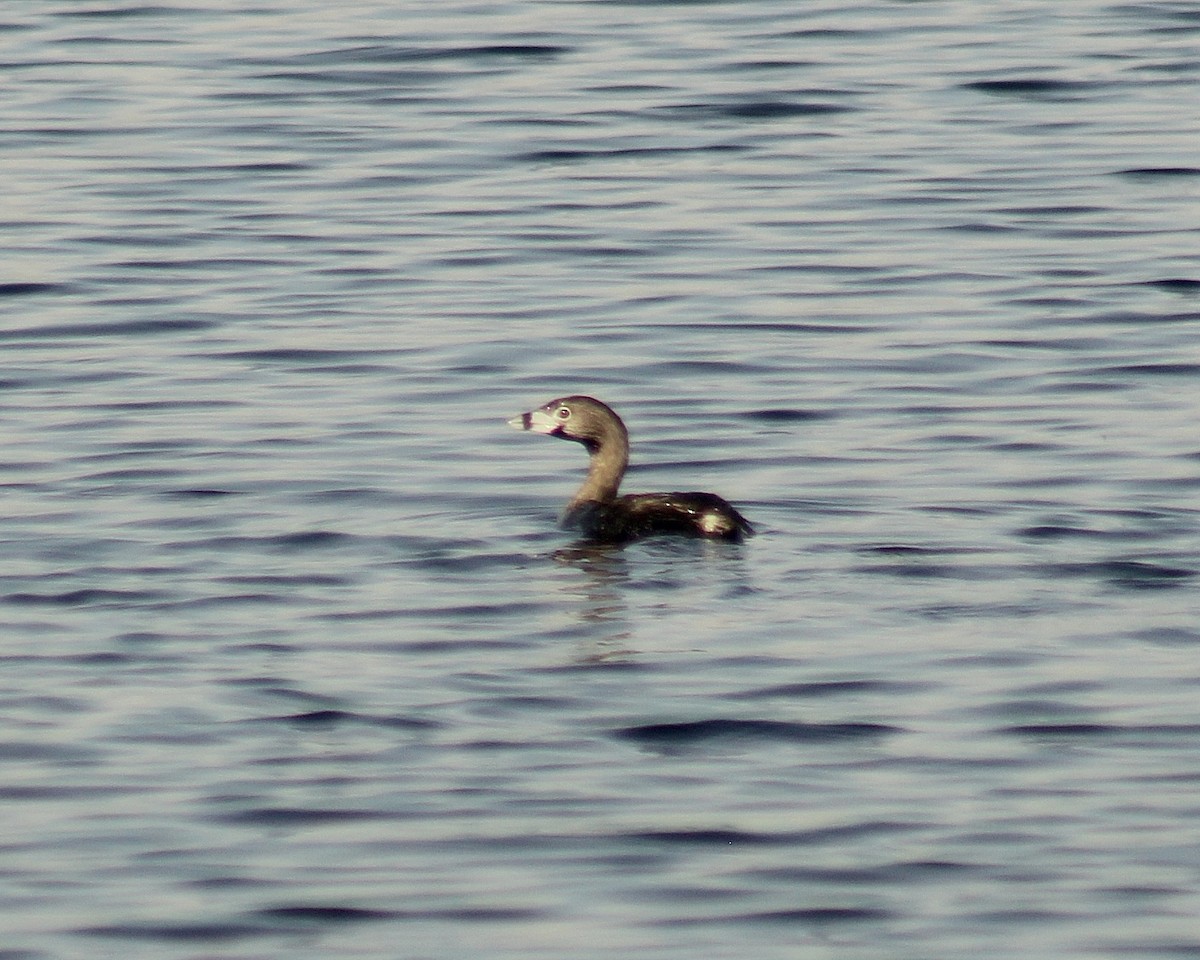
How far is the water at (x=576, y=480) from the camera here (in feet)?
25.0

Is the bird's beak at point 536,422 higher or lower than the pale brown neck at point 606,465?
higher

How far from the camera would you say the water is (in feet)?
25.0

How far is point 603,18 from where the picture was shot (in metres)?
26.0

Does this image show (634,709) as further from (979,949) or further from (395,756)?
(979,949)

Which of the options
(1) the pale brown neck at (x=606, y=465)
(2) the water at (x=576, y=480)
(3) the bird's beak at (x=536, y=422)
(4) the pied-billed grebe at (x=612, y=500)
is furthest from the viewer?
(3) the bird's beak at (x=536, y=422)

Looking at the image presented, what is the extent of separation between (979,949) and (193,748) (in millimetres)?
2678

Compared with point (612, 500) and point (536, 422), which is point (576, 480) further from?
point (612, 500)

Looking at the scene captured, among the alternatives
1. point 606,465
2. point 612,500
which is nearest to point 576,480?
point 606,465

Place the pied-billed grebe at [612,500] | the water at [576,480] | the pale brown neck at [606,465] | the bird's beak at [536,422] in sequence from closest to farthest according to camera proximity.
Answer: the water at [576,480], the pied-billed grebe at [612,500], the pale brown neck at [606,465], the bird's beak at [536,422]

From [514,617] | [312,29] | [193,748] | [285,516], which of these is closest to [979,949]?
[193,748]

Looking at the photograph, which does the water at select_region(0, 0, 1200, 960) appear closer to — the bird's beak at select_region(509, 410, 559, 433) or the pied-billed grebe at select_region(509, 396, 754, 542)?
the pied-billed grebe at select_region(509, 396, 754, 542)

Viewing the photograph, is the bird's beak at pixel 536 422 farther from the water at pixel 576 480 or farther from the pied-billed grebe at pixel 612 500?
the water at pixel 576 480

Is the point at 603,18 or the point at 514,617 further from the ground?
the point at 603,18

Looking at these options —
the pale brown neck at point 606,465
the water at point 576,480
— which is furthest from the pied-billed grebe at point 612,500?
the water at point 576,480
